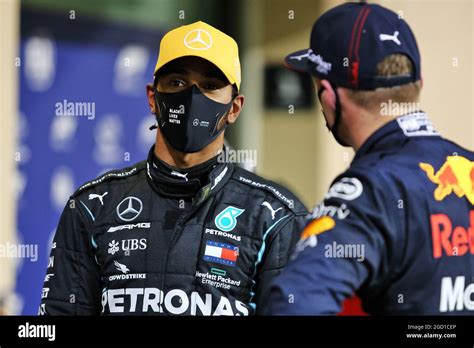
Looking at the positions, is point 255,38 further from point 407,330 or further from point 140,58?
point 407,330

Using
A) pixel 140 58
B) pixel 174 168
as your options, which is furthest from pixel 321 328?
pixel 140 58

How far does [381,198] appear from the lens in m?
2.06

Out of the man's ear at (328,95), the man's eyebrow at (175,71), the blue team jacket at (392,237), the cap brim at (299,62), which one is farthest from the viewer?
the man's eyebrow at (175,71)

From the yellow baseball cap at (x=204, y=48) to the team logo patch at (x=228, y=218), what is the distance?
44cm

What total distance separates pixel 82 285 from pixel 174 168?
1.58 ft

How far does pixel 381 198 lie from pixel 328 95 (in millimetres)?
401

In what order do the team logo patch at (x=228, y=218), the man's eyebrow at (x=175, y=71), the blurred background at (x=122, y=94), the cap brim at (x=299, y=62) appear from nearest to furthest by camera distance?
the cap brim at (x=299, y=62) → the team logo patch at (x=228, y=218) → the man's eyebrow at (x=175, y=71) → the blurred background at (x=122, y=94)

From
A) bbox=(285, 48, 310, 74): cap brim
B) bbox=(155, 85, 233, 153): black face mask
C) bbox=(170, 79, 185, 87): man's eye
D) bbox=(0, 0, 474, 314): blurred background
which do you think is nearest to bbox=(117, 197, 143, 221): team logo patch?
bbox=(155, 85, 233, 153): black face mask

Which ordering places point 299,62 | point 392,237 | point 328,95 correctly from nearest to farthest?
point 392,237, point 328,95, point 299,62

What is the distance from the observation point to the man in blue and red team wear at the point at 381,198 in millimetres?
2021

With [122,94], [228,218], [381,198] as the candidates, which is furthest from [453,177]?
[122,94]

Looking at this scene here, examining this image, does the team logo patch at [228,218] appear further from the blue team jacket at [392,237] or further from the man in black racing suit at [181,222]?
the blue team jacket at [392,237]

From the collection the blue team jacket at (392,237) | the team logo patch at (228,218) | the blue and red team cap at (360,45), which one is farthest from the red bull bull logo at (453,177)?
the team logo patch at (228,218)

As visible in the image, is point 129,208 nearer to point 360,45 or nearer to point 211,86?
point 211,86
